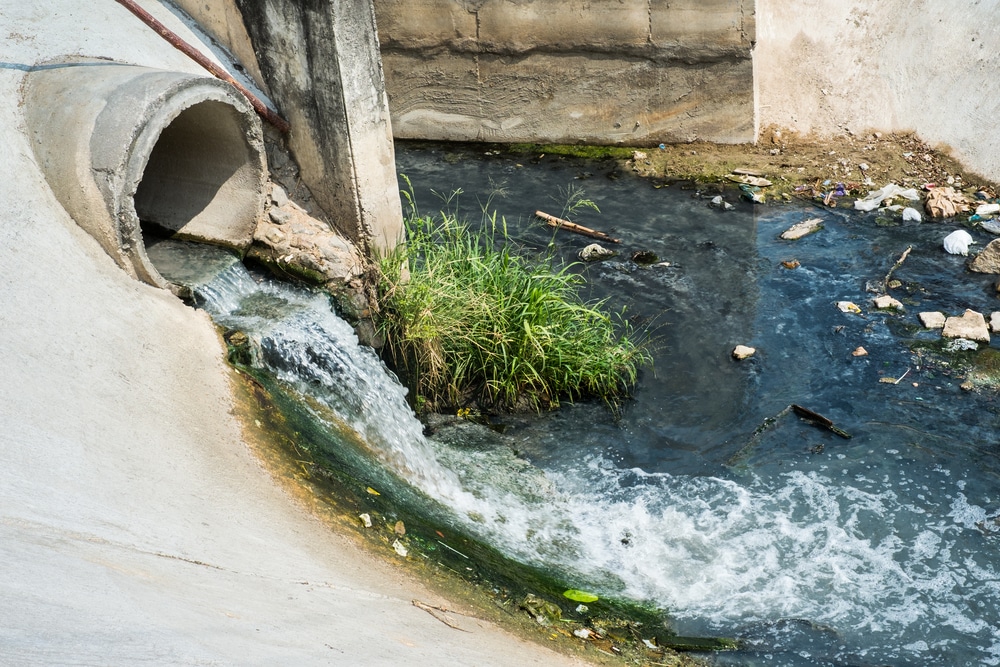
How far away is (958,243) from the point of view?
7371 millimetres

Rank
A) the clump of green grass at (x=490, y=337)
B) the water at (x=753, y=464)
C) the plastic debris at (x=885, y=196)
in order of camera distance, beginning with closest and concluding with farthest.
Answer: the water at (x=753, y=464) < the clump of green grass at (x=490, y=337) < the plastic debris at (x=885, y=196)

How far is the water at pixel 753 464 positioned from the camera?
14.5 feet

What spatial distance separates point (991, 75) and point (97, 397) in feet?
26.4

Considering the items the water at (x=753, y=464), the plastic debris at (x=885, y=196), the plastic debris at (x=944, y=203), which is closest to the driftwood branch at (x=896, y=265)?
the water at (x=753, y=464)

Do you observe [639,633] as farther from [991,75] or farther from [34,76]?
[991,75]

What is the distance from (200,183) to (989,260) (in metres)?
5.79

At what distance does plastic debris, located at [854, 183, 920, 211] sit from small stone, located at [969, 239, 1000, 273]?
120 cm

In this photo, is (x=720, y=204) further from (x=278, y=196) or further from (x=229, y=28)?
(x=229, y=28)

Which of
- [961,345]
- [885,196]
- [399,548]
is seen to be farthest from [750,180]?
[399,548]

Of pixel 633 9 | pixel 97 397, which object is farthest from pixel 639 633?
pixel 633 9

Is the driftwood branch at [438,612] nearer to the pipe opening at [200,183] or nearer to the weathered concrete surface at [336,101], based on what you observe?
the weathered concrete surface at [336,101]

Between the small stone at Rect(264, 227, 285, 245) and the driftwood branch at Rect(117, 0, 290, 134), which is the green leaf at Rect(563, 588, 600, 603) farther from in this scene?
the driftwood branch at Rect(117, 0, 290, 134)

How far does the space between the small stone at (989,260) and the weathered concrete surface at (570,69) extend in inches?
107

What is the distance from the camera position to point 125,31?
18.7 ft
